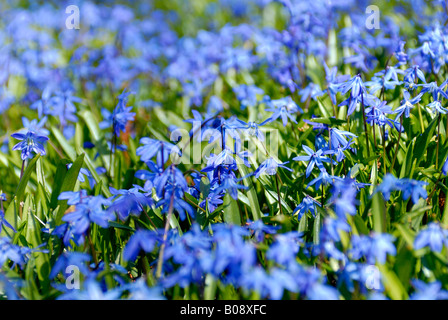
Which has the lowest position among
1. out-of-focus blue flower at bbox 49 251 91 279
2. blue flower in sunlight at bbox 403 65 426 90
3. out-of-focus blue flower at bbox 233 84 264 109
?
out-of-focus blue flower at bbox 49 251 91 279

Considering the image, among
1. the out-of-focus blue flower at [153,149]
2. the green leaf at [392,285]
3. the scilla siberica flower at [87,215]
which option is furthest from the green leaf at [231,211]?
the green leaf at [392,285]

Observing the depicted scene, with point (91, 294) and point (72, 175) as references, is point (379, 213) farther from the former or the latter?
point (72, 175)

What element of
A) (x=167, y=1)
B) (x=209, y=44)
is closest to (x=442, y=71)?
(x=209, y=44)

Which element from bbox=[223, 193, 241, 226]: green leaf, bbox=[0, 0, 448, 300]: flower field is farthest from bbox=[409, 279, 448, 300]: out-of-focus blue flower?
bbox=[223, 193, 241, 226]: green leaf

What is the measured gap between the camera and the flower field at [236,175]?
5.85 feet

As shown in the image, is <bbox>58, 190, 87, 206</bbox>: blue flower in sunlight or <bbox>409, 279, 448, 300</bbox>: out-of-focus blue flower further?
<bbox>58, 190, 87, 206</bbox>: blue flower in sunlight

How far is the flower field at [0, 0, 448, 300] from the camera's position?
5.85 ft

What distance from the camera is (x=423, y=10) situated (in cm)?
538

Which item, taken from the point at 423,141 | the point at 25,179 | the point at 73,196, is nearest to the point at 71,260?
the point at 73,196

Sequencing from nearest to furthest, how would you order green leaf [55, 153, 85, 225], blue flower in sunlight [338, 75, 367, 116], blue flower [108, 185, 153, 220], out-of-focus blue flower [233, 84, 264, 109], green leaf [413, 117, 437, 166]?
blue flower [108, 185, 153, 220], blue flower in sunlight [338, 75, 367, 116], green leaf [55, 153, 85, 225], green leaf [413, 117, 437, 166], out-of-focus blue flower [233, 84, 264, 109]

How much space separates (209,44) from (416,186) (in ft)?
12.7

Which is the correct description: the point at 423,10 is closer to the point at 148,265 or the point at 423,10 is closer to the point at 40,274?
the point at 148,265

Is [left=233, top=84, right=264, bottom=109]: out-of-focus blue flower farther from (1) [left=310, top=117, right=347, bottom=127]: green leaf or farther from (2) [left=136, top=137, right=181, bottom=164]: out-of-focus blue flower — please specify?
(2) [left=136, top=137, right=181, bottom=164]: out-of-focus blue flower

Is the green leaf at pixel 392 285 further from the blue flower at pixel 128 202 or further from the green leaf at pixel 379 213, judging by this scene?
the blue flower at pixel 128 202
